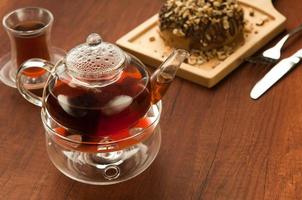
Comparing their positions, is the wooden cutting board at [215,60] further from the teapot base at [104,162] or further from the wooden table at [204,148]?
the teapot base at [104,162]

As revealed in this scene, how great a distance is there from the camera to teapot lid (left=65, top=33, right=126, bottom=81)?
82cm

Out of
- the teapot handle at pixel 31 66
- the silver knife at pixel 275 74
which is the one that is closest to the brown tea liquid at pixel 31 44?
the teapot handle at pixel 31 66

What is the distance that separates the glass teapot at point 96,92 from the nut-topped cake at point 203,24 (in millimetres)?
266

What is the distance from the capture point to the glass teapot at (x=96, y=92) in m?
0.81

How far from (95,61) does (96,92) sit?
0.05m

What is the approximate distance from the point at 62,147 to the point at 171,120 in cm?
20

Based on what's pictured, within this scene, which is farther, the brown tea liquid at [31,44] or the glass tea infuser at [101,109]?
the brown tea liquid at [31,44]

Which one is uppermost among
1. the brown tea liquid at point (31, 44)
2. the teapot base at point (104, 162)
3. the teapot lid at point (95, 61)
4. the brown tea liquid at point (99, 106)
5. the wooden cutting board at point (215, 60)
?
the teapot lid at point (95, 61)

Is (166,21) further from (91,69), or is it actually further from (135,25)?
(91,69)

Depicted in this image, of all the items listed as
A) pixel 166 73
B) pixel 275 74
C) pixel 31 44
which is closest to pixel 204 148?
pixel 166 73

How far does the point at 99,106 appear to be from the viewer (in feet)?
2.64

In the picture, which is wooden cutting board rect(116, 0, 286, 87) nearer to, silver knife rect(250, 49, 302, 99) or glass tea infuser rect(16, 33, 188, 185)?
silver knife rect(250, 49, 302, 99)

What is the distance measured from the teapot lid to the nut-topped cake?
0.28m

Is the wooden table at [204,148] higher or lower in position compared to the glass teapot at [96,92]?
lower
